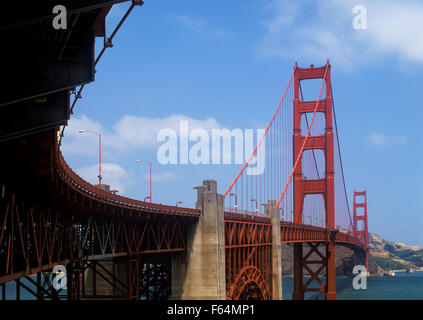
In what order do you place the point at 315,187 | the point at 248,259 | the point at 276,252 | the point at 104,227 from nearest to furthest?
the point at 104,227 < the point at 248,259 < the point at 276,252 < the point at 315,187

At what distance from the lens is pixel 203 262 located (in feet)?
134

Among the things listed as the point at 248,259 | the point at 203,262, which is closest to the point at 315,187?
the point at 248,259

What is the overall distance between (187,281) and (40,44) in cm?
3102

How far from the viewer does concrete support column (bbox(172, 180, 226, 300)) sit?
4084 centimetres

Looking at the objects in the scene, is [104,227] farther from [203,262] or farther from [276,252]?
[276,252]

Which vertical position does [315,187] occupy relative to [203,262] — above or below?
above

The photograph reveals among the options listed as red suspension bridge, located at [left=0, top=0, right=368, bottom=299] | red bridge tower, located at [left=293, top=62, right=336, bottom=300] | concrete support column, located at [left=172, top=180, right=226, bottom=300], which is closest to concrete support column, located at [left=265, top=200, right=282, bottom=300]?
red suspension bridge, located at [left=0, top=0, right=368, bottom=299]

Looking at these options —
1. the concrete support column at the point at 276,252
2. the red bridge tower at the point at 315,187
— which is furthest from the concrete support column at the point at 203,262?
the red bridge tower at the point at 315,187

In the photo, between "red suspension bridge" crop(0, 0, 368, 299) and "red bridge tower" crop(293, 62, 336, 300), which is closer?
"red suspension bridge" crop(0, 0, 368, 299)

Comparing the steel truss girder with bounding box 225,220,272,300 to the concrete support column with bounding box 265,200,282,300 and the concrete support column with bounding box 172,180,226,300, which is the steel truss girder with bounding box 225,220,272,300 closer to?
the concrete support column with bounding box 265,200,282,300

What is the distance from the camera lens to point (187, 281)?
4119 cm

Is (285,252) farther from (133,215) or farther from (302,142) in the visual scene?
(133,215)

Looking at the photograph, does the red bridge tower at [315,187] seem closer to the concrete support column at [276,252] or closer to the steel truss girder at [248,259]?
the concrete support column at [276,252]
